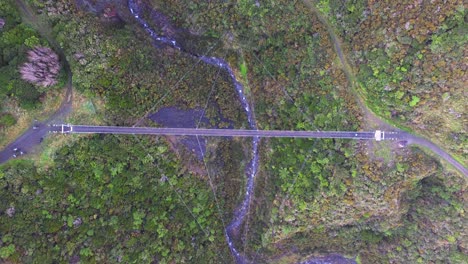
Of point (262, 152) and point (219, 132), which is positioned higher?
point (219, 132)

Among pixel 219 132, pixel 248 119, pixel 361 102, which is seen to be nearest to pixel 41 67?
pixel 219 132

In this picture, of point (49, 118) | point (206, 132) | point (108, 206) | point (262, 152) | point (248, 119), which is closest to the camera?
point (49, 118)

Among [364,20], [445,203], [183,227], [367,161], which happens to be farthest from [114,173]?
[445,203]

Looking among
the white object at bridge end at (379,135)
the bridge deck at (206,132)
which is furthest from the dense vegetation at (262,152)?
the white object at bridge end at (379,135)

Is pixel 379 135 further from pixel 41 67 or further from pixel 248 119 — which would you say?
pixel 41 67

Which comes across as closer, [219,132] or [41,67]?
[41,67]

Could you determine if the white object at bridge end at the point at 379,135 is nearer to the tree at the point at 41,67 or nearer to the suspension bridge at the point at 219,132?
the suspension bridge at the point at 219,132

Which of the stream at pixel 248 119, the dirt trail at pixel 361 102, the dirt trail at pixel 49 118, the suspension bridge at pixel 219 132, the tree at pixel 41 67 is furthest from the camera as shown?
the stream at pixel 248 119
